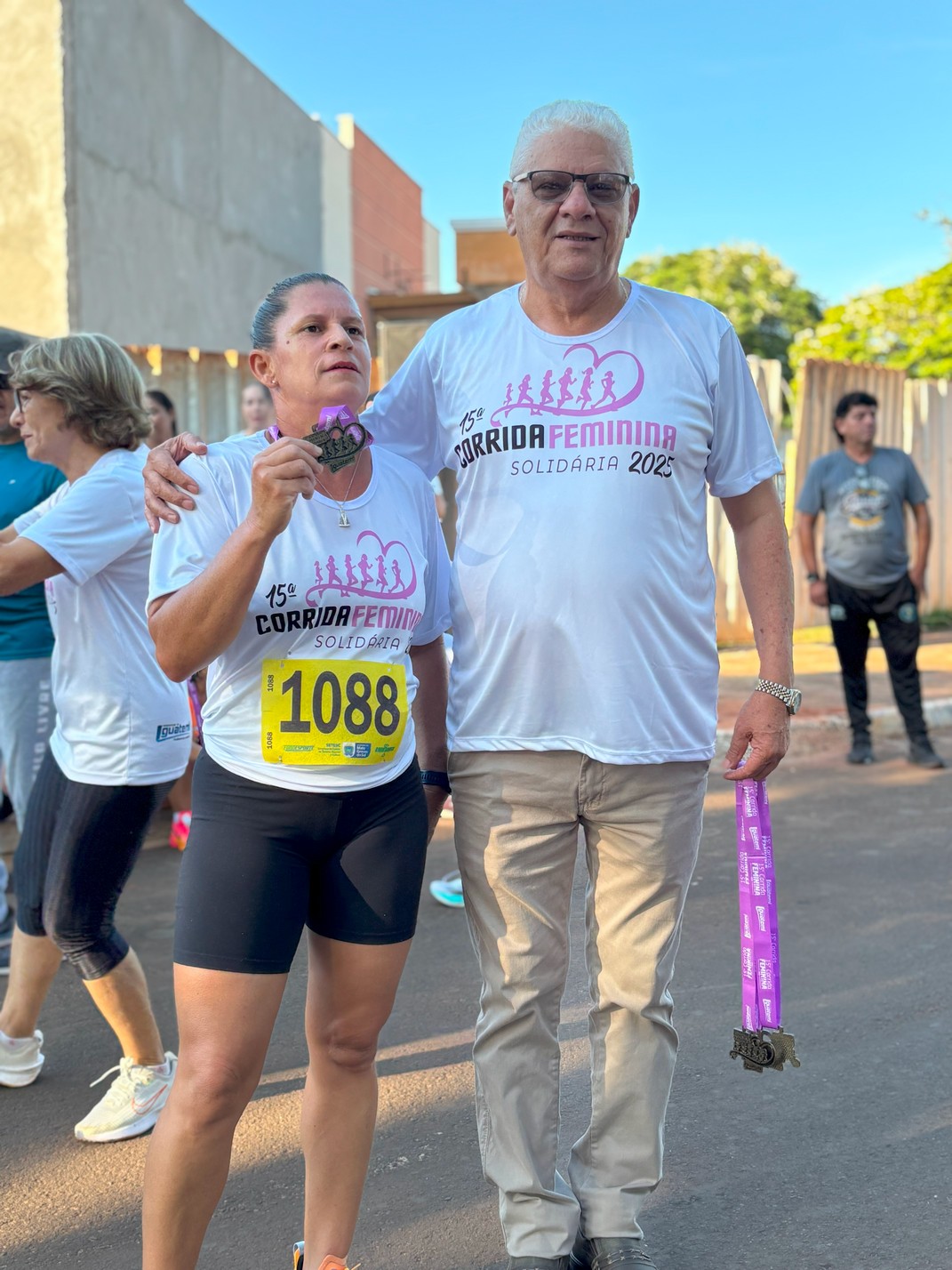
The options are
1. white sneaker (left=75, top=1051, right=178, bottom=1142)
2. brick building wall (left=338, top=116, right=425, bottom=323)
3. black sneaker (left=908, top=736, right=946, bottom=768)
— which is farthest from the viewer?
brick building wall (left=338, top=116, right=425, bottom=323)

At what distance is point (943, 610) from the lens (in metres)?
14.6

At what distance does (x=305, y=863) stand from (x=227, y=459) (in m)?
0.75

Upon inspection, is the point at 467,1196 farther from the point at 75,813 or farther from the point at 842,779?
the point at 842,779

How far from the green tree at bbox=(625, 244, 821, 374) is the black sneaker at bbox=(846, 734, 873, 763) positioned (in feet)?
163

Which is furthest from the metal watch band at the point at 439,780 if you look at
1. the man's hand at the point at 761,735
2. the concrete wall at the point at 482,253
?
the concrete wall at the point at 482,253

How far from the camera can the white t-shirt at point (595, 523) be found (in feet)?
8.40

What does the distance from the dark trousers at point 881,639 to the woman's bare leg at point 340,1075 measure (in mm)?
5966

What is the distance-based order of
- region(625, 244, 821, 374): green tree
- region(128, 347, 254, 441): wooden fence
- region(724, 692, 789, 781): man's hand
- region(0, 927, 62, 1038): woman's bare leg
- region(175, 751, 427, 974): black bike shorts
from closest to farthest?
region(175, 751, 427, 974): black bike shorts, region(724, 692, 789, 781): man's hand, region(0, 927, 62, 1038): woman's bare leg, region(128, 347, 254, 441): wooden fence, region(625, 244, 821, 374): green tree

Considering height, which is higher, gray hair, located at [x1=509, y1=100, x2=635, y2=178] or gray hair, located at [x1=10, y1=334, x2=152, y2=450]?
gray hair, located at [x1=509, y1=100, x2=635, y2=178]

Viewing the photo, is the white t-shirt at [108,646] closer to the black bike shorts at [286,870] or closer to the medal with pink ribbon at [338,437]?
the black bike shorts at [286,870]

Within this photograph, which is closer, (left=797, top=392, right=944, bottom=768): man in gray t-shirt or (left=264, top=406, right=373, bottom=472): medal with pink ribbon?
(left=264, top=406, right=373, bottom=472): medal with pink ribbon

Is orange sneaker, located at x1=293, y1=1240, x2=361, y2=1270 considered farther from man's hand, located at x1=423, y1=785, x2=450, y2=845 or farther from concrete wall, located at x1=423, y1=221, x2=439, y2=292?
concrete wall, located at x1=423, y1=221, x2=439, y2=292

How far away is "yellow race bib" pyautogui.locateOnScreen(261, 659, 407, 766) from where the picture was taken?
2.34 metres

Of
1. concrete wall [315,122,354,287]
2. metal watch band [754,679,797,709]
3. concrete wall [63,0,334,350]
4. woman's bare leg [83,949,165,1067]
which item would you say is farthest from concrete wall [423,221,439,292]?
metal watch band [754,679,797,709]
